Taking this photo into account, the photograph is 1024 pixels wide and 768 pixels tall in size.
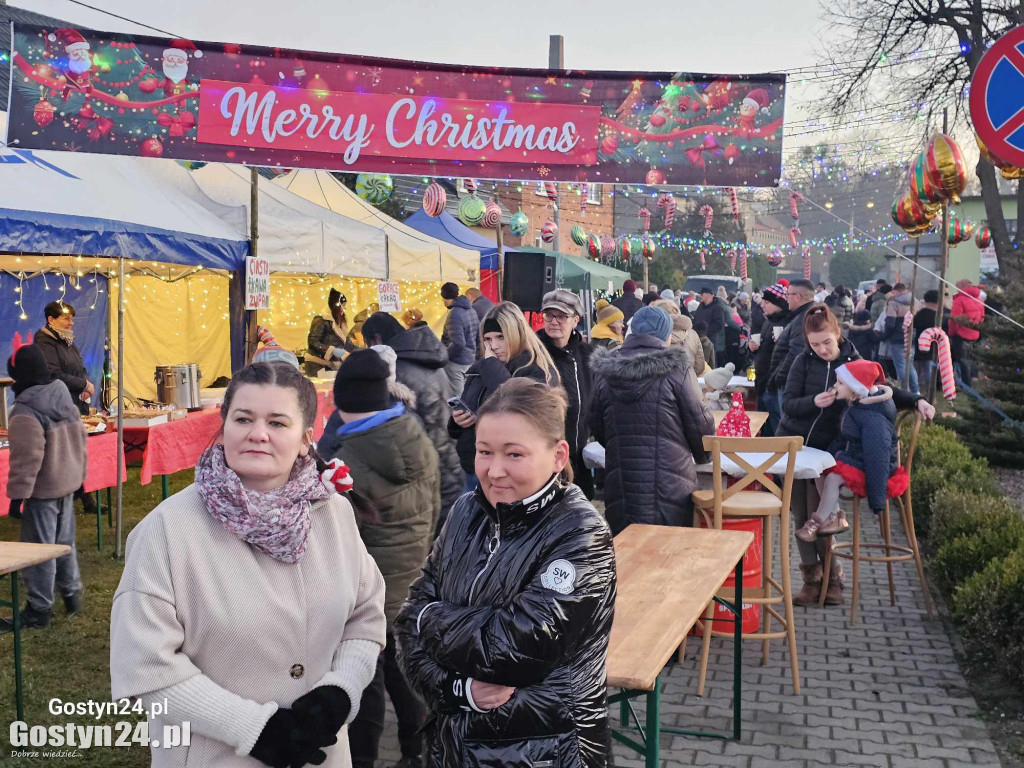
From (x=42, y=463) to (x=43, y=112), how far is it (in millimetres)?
2064

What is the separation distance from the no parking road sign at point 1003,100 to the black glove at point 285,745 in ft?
13.3

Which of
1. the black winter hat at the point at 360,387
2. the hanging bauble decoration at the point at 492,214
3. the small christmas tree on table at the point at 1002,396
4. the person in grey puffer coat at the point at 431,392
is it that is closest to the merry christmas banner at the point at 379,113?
the person in grey puffer coat at the point at 431,392

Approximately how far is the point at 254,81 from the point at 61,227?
2851mm

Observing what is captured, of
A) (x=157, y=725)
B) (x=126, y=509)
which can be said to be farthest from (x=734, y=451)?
(x=126, y=509)

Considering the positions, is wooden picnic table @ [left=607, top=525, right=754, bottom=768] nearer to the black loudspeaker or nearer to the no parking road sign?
the no parking road sign

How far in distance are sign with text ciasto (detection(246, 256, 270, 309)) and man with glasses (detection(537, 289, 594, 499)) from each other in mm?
3918

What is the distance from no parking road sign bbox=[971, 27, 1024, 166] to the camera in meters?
4.61

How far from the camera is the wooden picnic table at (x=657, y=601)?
2.79m

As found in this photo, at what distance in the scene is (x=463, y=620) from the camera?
225cm

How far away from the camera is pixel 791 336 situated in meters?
8.59

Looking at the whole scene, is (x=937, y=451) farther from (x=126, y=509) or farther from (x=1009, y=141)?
(x=126, y=509)

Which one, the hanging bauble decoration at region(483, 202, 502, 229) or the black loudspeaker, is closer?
the black loudspeaker

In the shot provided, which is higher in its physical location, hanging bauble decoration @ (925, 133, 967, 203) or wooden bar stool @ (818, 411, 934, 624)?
hanging bauble decoration @ (925, 133, 967, 203)

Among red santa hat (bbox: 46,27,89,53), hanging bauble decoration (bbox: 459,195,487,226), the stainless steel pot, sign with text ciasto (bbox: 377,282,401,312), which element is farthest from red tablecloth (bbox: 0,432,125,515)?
hanging bauble decoration (bbox: 459,195,487,226)
